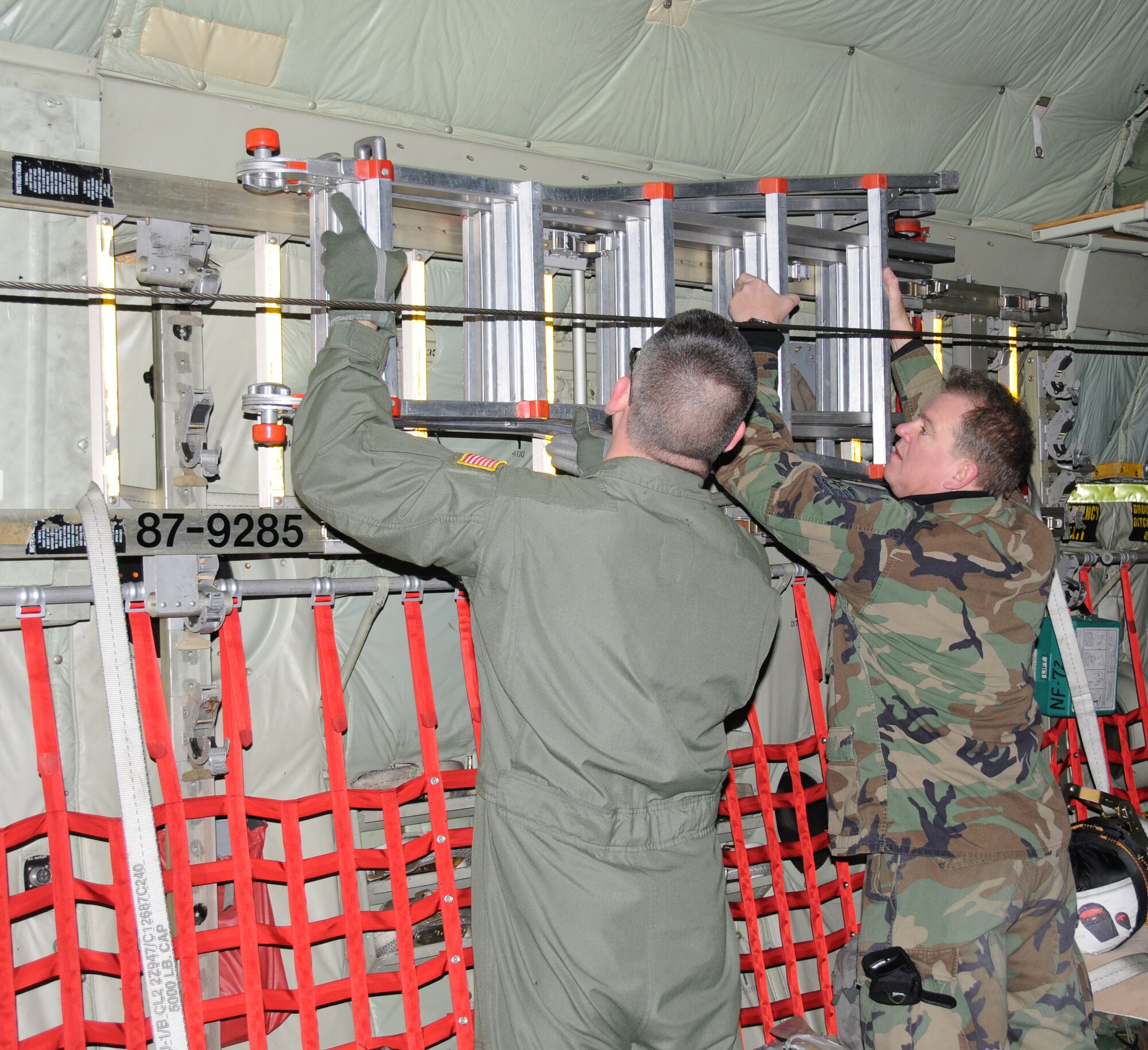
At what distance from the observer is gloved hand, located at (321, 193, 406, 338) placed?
250 centimetres

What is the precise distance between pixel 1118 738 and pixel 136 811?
4886 mm

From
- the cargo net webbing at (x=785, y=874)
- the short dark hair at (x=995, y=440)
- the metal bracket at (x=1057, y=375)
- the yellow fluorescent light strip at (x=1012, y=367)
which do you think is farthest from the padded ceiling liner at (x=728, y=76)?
the cargo net webbing at (x=785, y=874)

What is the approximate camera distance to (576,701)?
7.06ft

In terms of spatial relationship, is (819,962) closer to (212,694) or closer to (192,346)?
(212,694)

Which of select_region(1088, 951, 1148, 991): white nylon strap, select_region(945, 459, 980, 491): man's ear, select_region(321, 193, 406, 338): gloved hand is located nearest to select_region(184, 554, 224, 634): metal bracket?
select_region(321, 193, 406, 338): gloved hand

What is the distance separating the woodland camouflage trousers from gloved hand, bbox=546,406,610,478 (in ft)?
4.46

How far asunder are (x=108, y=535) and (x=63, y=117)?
123cm

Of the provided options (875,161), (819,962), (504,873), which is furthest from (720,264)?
(819,962)

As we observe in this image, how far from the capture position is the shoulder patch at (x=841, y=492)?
2.85 metres

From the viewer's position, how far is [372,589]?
3150 millimetres

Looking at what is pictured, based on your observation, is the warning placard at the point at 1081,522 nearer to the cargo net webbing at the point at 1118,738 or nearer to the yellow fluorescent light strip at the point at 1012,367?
the cargo net webbing at the point at 1118,738

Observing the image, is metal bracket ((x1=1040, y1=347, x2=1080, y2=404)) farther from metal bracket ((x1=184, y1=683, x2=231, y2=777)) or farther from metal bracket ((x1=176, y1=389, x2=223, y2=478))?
metal bracket ((x1=184, y1=683, x2=231, y2=777))

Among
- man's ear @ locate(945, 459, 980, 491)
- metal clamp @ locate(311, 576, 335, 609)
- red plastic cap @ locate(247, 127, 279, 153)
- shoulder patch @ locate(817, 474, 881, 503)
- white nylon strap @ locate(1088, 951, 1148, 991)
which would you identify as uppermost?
red plastic cap @ locate(247, 127, 279, 153)

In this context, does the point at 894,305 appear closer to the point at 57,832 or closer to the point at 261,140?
the point at 261,140
